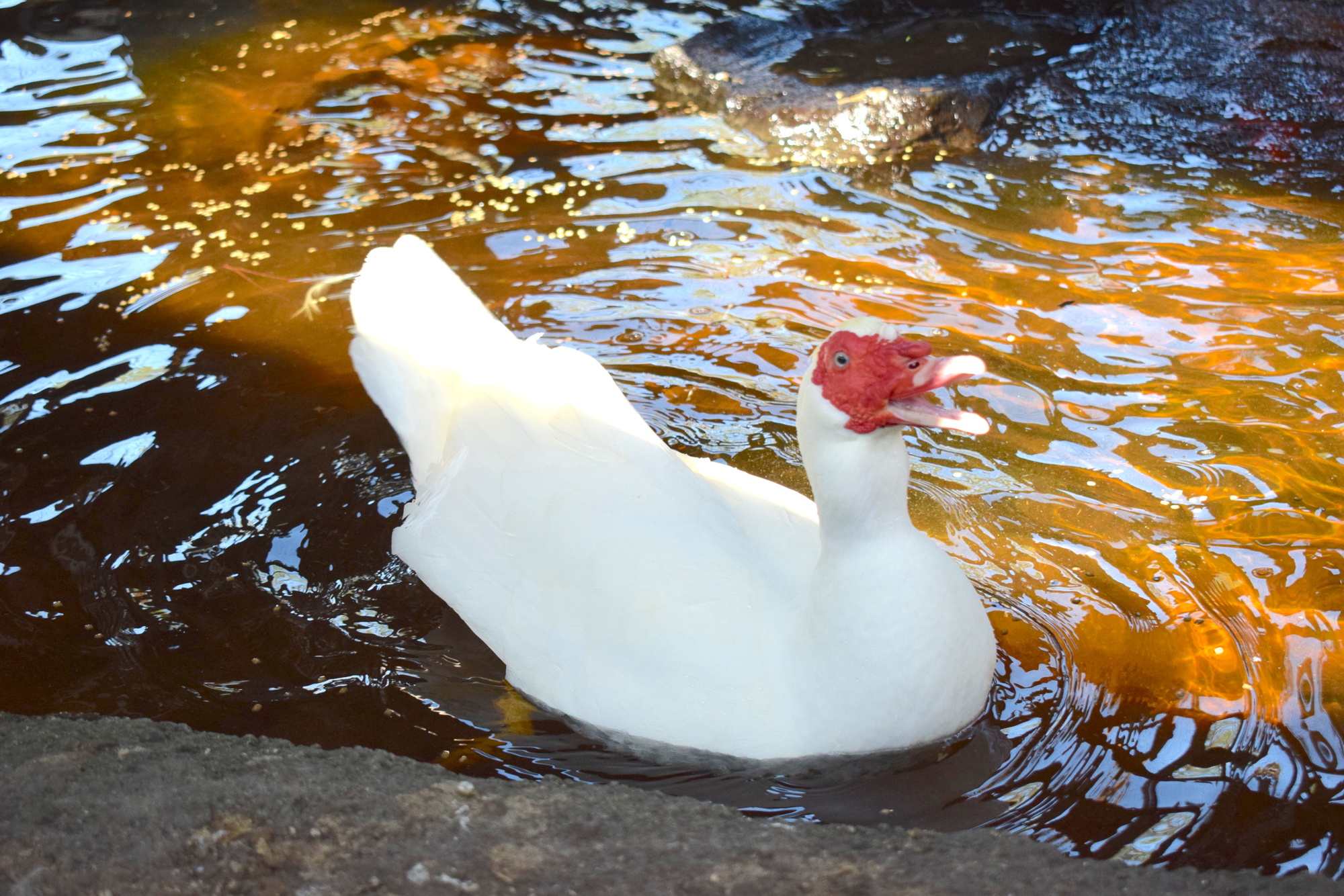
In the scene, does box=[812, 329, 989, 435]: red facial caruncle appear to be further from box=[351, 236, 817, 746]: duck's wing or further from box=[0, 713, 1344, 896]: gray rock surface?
box=[0, 713, 1344, 896]: gray rock surface

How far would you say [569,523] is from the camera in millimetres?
2725

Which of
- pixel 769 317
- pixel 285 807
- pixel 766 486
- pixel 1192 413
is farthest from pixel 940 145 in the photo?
pixel 285 807

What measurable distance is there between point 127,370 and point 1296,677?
11.8 feet

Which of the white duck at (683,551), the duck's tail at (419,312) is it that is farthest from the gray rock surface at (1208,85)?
the white duck at (683,551)

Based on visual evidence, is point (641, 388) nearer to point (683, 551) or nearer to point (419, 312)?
point (419, 312)

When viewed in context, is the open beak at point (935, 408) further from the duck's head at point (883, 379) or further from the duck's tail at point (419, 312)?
the duck's tail at point (419, 312)

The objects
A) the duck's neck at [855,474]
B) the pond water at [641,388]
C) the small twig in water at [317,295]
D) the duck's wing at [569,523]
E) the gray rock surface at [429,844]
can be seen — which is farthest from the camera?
the small twig in water at [317,295]

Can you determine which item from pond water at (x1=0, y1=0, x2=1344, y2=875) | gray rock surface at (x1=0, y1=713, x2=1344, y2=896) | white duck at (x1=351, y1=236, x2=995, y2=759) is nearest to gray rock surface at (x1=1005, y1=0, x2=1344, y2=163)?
pond water at (x1=0, y1=0, x2=1344, y2=875)

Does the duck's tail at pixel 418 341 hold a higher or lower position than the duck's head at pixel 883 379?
lower

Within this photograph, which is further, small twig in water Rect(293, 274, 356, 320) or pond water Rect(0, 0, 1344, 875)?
small twig in water Rect(293, 274, 356, 320)

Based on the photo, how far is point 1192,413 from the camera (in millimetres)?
3691

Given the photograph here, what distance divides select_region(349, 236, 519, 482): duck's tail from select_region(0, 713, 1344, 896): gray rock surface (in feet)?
3.65

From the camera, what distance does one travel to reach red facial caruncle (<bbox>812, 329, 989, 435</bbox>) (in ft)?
7.41

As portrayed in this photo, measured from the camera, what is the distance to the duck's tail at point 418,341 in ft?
10.4
